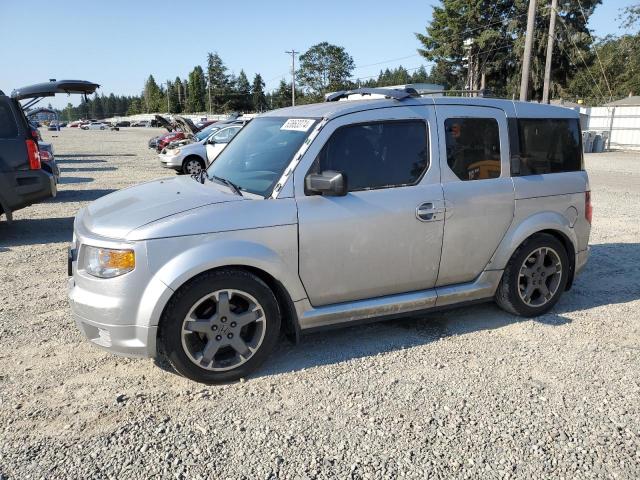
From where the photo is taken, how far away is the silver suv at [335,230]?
3.35 meters

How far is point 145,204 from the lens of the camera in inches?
145

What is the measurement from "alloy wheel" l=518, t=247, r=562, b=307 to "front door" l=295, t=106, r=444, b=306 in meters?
1.01

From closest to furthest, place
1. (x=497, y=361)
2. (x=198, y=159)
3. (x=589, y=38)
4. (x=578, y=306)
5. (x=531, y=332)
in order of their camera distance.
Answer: (x=497, y=361) → (x=531, y=332) → (x=578, y=306) → (x=198, y=159) → (x=589, y=38)

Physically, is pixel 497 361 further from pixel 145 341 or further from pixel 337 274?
pixel 145 341

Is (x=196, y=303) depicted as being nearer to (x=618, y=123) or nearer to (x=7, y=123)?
(x=7, y=123)

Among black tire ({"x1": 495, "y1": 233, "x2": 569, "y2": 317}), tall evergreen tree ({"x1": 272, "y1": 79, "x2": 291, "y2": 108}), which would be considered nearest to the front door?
black tire ({"x1": 495, "y1": 233, "x2": 569, "y2": 317})

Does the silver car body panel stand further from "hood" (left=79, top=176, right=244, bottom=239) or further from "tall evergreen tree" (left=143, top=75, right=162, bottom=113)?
"tall evergreen tree" (left=143, top=75, right=162, bottom=113)

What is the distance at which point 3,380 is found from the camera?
361cm

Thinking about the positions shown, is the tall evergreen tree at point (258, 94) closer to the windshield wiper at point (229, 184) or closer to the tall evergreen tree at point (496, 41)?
the tall evergreen tree at point (496, 41)

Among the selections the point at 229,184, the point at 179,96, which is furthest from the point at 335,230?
the point at 179,96

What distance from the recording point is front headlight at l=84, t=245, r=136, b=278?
129 inches

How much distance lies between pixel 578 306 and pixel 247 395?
349 centimetres

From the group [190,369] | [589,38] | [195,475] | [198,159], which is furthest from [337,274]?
[589,38]

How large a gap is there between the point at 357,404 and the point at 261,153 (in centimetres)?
208
